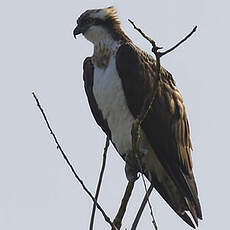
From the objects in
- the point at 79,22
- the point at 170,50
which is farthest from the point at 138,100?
the point at 170,50

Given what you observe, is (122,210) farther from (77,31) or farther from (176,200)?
(77,31)

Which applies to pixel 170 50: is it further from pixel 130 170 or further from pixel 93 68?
pixel 93 68

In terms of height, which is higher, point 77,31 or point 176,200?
point 77,31

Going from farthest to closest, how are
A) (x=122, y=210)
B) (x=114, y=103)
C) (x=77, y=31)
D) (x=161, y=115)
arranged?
(x=77, y=31) < (x=161, y=115) < (x=114, y=103) < (x=122, y=210)

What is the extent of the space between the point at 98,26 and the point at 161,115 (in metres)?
1.39

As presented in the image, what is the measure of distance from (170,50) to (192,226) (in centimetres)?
332

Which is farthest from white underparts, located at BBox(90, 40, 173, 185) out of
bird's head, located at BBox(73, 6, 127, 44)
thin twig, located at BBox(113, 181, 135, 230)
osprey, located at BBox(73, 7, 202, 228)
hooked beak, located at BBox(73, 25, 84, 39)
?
thin twig, located at BBox(113, 181, 135, 230)

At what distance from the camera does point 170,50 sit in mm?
4602

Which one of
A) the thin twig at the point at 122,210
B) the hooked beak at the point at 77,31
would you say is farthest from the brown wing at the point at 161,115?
the thin twig at the point at 122,210

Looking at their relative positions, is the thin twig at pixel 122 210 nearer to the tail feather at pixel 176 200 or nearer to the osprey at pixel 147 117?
the osprey at pixel 147 117

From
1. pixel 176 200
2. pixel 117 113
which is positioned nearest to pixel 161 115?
pixel 117 113

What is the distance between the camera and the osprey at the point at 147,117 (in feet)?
25.0

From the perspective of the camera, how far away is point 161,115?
306 inches

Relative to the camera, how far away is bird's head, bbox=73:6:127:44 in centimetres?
815
